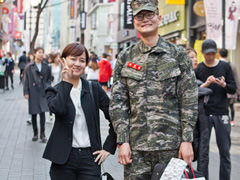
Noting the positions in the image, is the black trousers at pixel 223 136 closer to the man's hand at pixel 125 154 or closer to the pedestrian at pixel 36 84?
the man's hand at pixel 125 154

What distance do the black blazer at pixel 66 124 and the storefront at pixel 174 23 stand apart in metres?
18.5

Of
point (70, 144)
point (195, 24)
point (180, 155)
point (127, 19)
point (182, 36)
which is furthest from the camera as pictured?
point (127, 19)

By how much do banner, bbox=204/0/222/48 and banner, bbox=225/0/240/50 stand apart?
713 mm

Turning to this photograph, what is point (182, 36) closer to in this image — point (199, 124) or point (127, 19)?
point (127, 19)

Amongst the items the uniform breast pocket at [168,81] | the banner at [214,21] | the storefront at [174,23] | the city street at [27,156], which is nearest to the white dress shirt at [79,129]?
the uniform breast pocket at [168,81]

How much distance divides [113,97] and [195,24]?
1906 centimetres

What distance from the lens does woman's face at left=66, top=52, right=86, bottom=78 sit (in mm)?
3627

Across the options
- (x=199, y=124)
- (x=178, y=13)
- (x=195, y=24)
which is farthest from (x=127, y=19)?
(x=199, y=124)

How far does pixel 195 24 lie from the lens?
21.7 metres

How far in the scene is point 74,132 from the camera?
3582mm

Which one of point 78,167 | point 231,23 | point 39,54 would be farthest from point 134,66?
point 231,23

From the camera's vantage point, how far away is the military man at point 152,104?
3117 mm

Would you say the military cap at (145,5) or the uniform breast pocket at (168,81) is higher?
the military cap at (145,5)

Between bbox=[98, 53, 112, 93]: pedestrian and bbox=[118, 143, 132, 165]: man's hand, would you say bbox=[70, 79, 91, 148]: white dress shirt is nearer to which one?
bbox=[118, 143, 132, 165]: man's hand
